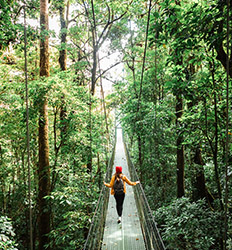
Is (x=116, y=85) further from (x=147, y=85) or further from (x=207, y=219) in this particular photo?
(x=207, y=219)

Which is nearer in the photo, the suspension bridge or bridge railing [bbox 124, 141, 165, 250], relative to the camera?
bridge railing [bbox 124, 141, 165, 250]

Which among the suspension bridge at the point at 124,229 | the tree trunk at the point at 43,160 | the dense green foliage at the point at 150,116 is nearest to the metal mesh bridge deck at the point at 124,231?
the suspension bridge at the point at 124,229

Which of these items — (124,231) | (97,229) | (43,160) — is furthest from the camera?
(43,160)

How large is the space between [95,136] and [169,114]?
1826mm

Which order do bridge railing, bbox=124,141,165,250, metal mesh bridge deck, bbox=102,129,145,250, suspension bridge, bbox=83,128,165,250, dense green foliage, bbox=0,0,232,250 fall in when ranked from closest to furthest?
bridge railing, bbox=124,141,165,250 → dense green foliage, bbox=0,0,232,250 → suspension bridge, bbox=83,128,165,250 → metal mesh bridge deck, bbox=102,129,145,250

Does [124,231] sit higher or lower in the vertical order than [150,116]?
lower

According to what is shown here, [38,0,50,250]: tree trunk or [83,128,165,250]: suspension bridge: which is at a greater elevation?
[38,0,50,250]: tree trunk

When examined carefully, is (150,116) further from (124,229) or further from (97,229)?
(97,229)

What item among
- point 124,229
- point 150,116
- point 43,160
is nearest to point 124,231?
point 124,229

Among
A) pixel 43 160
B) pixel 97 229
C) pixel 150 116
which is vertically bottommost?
pixel 97 229

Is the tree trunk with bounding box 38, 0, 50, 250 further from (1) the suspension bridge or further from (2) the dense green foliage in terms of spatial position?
(1) the suspension bridge

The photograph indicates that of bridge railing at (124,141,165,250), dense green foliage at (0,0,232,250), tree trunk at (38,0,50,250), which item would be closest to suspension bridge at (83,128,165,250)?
bridge railing at (124,141,165,250)

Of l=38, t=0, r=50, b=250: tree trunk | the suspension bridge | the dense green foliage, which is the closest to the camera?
the dense green foliage

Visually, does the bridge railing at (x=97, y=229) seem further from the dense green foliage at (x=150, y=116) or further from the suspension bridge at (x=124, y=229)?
the dense green foliage at (x=150, y=116)
